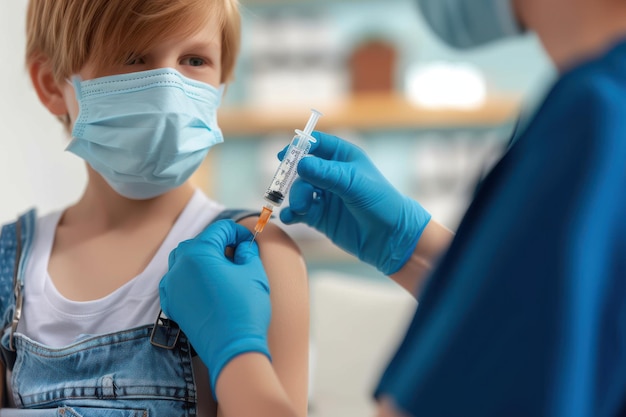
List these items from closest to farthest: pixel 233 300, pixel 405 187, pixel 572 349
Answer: pixel 572 349 → pixel 233 300 → pixel 405 187

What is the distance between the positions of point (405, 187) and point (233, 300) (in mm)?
3198

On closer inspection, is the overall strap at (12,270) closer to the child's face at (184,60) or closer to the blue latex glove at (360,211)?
the child's face at (184,60)

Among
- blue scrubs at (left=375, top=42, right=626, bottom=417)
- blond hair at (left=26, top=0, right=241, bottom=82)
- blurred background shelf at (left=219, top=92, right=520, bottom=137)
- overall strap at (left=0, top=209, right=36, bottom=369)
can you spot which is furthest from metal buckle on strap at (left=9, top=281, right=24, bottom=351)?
blurred background shelf at (left=219, top=92, right=520, bottom=137)

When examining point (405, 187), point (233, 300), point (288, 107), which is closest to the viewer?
point (233, 300)

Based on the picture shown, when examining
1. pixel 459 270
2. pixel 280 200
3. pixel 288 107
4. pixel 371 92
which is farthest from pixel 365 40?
pixel 459 270

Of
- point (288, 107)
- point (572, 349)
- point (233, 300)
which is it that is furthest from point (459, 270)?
point (288, 107)

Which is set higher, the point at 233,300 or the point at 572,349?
the point at 572,349

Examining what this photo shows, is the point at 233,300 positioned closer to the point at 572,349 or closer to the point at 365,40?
the point at 572,349

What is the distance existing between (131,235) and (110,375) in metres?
0.27

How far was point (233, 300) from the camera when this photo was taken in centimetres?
105

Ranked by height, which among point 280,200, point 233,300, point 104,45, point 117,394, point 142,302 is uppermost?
point 104,45

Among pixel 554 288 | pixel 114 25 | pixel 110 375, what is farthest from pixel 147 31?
pixel 554 288

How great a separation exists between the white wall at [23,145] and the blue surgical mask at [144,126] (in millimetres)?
967

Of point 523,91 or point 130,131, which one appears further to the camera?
point 523,91
